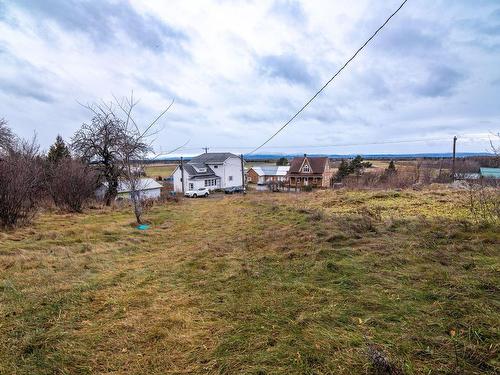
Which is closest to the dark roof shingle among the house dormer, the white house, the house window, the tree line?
the house dormer

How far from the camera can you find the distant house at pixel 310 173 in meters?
39.0

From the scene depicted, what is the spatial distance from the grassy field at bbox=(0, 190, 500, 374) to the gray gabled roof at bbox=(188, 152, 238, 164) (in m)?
31.9

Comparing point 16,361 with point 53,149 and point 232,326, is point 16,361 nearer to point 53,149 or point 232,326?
point 232,326

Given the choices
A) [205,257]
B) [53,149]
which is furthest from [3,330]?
[53,149]

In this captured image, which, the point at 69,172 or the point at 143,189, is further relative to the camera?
the point at 143,189

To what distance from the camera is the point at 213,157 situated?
39.2 m

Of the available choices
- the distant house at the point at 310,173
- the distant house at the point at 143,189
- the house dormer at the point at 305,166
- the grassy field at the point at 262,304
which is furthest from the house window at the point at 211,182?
the grassy field at the point at 262,304

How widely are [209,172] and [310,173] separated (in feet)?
49.3

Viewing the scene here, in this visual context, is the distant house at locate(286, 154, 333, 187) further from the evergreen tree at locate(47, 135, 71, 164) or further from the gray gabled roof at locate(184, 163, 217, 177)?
the evergreen tree at locate(47, 135, 71, 164)

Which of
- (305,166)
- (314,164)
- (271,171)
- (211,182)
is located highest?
(314,164)

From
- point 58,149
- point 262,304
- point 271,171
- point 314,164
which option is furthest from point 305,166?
point 262,304

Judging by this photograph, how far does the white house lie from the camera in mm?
33844

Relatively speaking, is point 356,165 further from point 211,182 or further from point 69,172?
point 69,172

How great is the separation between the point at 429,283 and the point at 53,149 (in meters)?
30.2
